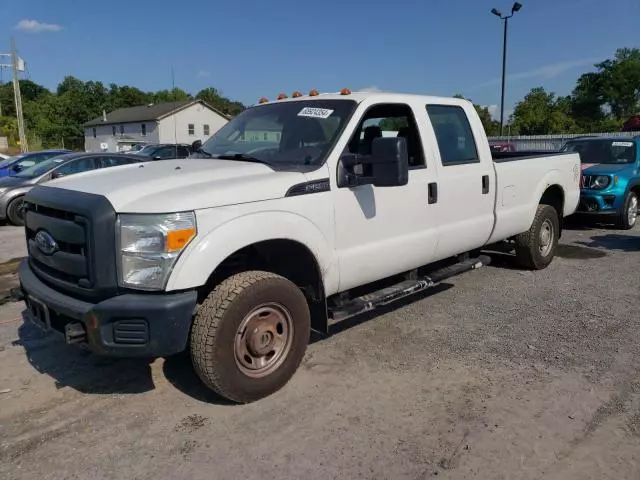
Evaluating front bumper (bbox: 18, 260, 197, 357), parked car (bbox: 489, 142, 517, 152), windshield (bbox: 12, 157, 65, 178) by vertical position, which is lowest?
front bumper (bbox: 18, 260, 197, 357)

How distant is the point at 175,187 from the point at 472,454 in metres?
2.33

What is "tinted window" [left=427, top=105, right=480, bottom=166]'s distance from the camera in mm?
4996

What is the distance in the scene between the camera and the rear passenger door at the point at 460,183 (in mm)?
4930

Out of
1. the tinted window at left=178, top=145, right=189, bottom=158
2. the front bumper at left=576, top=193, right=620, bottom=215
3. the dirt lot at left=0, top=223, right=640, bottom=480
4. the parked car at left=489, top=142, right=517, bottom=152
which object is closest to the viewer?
the dirt lot at left=0, top=223, right=640, bottom=480

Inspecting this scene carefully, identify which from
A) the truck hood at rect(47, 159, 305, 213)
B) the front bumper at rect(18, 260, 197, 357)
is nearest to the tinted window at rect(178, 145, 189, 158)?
the truck hood at rect(47, 159, 305, 213)

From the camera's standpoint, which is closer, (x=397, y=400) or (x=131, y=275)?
(x=131, y=275)

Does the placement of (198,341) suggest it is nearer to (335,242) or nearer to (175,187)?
(175,187)

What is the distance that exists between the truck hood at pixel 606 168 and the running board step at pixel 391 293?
5.59 m

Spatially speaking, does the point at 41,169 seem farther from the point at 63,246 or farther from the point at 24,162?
the point at 63,246

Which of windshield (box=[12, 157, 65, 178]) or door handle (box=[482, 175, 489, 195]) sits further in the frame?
windshield (box=[12, 157, 65, 178])

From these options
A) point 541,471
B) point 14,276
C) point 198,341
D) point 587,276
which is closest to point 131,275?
point 198,341

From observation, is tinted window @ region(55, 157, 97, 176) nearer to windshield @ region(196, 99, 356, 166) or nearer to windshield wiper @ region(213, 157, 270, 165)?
windshield @ region(196, 99, 356, 166)

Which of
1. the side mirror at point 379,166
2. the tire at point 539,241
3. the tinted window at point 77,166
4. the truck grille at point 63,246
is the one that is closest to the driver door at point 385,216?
the side mirror at point 379,166

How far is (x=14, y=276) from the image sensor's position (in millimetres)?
7031
